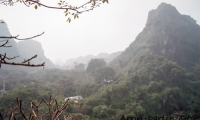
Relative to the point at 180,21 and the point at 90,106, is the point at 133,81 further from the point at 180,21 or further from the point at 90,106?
the point at 180,21

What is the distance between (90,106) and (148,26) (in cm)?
3143

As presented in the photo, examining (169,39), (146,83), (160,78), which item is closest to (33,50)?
(169,39)

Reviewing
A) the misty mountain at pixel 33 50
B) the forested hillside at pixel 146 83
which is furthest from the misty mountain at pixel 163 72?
the misty mountain at pixel 33 50

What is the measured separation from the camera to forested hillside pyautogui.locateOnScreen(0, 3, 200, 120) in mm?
12484

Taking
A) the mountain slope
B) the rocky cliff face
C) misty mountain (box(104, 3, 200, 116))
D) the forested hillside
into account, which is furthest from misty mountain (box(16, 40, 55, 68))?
misty mountain (box(104, 3, 200, 116))

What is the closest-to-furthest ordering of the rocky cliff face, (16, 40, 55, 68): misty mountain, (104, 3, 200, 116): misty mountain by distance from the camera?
(104, 3, 200, 116): misty mountain → the rocky cliff face → (16, 40, 55, 68): misty mountain

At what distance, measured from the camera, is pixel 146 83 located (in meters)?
19.8

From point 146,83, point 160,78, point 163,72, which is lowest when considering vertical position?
point 146,83

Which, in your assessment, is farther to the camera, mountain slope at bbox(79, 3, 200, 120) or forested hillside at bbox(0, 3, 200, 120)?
mountain slope at bbox(79, 3, 200, 120)

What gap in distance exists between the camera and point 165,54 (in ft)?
96.7

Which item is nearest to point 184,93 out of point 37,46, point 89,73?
point 89,73

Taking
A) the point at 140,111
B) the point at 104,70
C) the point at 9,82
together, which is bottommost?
the point at 140,111

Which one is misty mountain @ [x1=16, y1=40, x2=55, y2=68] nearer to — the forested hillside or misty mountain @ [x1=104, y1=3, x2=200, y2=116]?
the forested hillside

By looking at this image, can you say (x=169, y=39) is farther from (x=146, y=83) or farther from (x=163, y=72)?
(x=146, y=83)
